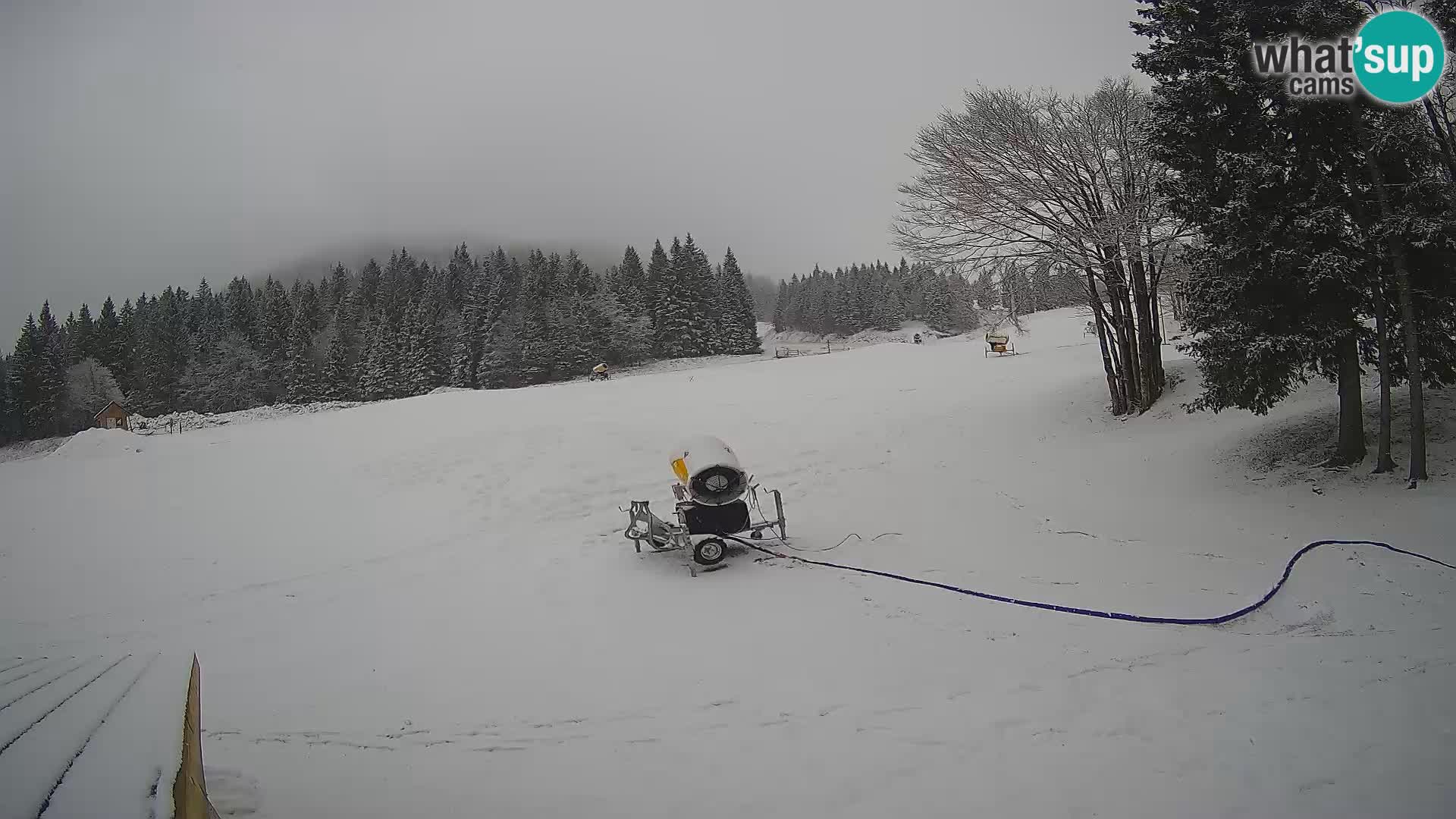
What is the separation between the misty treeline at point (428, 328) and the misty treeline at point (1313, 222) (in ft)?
93.8

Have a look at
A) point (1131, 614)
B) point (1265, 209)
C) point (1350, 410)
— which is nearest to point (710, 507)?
point (1131, 614)

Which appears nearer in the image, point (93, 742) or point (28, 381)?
point (93, 742)

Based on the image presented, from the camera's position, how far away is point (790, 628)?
5789 millimetres

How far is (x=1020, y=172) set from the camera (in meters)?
13.4

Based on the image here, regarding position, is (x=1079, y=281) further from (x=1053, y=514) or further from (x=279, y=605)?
(x=279, y=605)

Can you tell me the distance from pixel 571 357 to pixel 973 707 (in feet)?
132

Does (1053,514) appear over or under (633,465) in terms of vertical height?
under

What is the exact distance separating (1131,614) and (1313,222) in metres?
6.22

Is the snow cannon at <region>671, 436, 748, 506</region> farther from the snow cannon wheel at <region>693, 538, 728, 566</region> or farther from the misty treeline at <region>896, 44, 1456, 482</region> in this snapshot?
the misty treeline at <region>896, 44, 1456, 482</region>

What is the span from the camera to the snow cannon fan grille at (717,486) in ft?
25.3

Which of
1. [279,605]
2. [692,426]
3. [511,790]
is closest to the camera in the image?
[511,790]

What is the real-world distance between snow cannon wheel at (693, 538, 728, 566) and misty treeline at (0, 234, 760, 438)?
2234 cm

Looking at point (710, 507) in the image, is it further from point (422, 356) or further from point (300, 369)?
point (300, 369)

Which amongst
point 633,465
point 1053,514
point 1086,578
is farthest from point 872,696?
point 633,465
